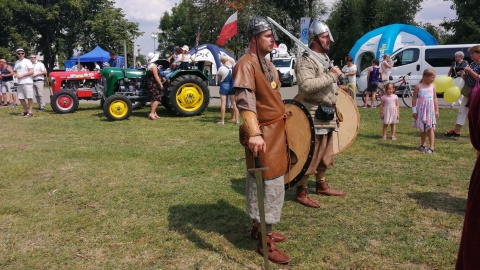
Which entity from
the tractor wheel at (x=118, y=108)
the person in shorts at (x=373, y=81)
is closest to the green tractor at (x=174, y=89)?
the tractor wheel at (x=118, y=108)

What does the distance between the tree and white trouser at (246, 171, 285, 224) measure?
91.5ft

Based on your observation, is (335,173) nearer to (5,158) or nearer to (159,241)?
(159,241)

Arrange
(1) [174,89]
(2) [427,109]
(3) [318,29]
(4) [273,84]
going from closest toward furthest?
1. (4) [273,84]
2. (3) [318,29]
3. (2) [427,109]
4. (1) [174,89]

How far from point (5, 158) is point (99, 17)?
43248mm

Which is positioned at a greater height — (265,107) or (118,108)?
(265,107)

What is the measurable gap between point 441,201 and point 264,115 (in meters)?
2.54

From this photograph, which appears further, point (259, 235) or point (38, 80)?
point (38, 80)

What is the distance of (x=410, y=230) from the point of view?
3877 millimetres

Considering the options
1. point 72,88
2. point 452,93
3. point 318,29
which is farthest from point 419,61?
point 318,29

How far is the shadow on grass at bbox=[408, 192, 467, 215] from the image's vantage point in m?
4.39

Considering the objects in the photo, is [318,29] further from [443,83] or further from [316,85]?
[443,83]

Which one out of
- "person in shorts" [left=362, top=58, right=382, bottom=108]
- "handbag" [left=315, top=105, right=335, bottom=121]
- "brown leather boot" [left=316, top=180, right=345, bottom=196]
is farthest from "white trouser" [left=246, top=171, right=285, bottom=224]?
"person in shorts" [left=362, top=58, right=382, bottom=108]

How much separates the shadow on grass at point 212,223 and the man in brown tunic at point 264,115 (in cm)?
43

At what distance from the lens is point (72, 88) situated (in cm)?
1300
